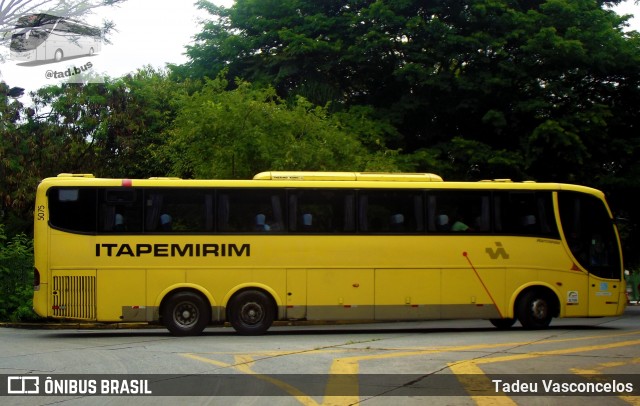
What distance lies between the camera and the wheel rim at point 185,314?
18.5 metres

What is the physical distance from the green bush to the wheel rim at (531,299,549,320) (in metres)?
13.7

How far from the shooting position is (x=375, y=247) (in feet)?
62.6

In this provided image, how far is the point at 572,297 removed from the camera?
1978cm

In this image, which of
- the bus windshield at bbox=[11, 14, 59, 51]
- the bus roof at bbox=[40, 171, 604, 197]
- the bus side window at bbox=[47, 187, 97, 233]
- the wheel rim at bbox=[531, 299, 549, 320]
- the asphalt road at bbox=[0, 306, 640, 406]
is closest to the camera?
the asphalt road at bbox=[0, 306, 640, 406]

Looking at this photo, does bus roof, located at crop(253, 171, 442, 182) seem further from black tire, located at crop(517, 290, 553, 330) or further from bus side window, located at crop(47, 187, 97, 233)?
bus side window, located at crop(47, 187, 97, 233)

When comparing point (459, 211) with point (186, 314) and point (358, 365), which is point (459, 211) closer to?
point (186, 314)

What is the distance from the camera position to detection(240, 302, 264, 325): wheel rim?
18.7m

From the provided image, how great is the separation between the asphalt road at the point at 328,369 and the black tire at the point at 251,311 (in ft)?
1.99

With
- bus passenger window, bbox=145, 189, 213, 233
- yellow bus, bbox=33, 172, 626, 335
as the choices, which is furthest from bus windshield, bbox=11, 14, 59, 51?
bus passenger window, bbox=145, 189, 213, 233

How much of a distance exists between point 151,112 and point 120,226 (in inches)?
599

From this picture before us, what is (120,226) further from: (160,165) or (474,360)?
(160,165)

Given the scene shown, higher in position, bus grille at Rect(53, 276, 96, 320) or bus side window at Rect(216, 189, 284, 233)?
bus side window at Rect(216, 189, 284, 233)

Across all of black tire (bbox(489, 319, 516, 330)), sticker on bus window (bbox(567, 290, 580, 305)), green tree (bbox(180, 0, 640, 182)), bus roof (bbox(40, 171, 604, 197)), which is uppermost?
green tree (bbox(180, 0, 640, 182))

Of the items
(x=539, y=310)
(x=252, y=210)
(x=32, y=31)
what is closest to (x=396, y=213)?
(x=252, y=210)
